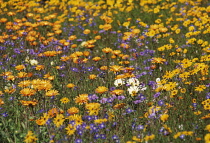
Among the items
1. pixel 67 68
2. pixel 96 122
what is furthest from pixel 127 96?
pixel 67 68

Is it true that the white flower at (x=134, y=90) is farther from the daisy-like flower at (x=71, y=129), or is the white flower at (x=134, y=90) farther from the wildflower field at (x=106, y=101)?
the daisy-like flower at (x=71, y=129)

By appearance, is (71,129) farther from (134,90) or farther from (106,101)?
(134,90)

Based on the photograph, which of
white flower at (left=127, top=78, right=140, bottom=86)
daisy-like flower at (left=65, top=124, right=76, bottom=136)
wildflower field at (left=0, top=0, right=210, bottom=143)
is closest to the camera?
daisy-like flower at (left=65, top=124, right=76, bottom=136)

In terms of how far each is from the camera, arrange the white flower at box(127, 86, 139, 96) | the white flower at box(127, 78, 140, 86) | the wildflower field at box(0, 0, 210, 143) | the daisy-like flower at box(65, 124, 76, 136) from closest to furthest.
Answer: the daisy-like flower at box(65, 124, 76, 136), the wildflower field at box(0, 0, 210, 143), the white flower at box(127, 86, 139, 96), the white flower at box(127, 78, 140, 86)

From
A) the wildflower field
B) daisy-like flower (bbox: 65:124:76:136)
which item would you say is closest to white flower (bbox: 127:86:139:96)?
the wildflower field

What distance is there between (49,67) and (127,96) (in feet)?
6.51

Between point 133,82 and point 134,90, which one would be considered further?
point 133,82

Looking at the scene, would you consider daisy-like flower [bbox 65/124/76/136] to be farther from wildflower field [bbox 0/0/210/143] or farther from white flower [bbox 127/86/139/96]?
white flower [bbox 127/86/139/96]

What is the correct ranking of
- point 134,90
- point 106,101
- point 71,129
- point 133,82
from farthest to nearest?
point 133,82
point 134,90
point 106,101
point 71,129

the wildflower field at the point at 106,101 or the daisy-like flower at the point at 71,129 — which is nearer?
the daisy-like flower at the point at 71,129

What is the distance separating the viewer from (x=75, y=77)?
500 centimetres

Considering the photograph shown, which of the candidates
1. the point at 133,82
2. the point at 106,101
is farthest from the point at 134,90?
the point at 106,101

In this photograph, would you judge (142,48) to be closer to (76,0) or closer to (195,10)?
(195,10)

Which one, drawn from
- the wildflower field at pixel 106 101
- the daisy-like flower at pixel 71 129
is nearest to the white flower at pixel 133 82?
the wildflower field at pixel 106 101
